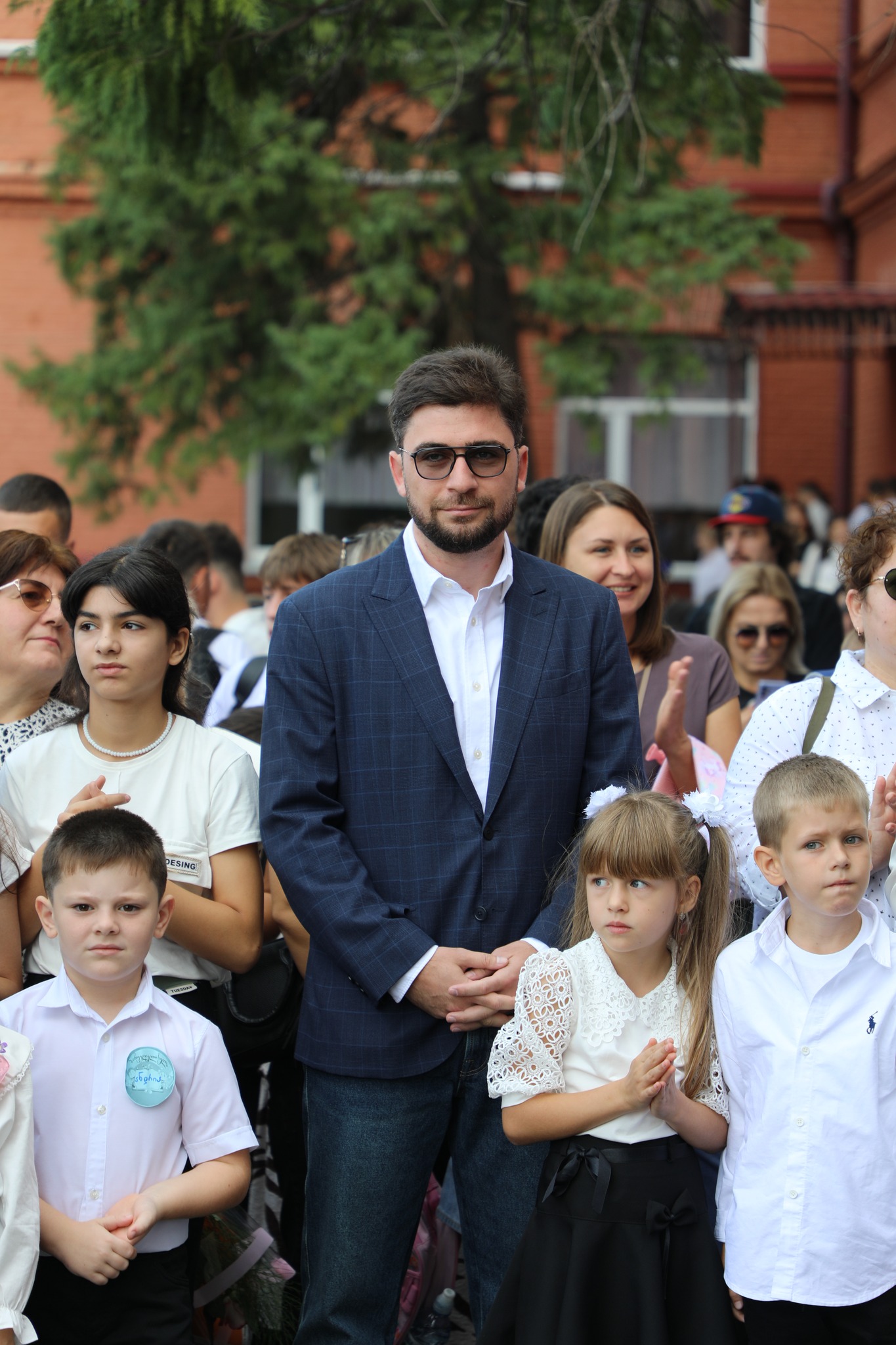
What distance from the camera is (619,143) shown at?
17.7ft

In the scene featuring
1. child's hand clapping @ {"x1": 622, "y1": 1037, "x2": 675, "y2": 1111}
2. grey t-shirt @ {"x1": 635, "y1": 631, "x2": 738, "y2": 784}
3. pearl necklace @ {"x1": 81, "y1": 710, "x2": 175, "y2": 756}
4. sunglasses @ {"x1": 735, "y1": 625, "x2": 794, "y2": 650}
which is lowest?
child's hand clapping @ {"x1": 622, "y1": 1037, "x2": 675, "y2": 1111}

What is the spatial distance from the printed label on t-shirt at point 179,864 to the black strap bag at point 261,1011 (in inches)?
12.9

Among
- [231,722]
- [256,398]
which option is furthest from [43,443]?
[231,722]

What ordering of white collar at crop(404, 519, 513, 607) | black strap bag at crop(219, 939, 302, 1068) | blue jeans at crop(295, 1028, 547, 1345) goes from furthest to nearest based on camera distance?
black strap bag at crop(219, 939, 302, 1068)
white collar at crop(404, 519, 513, 607)
blue jeans at crop(295, 1028, 547, 1345)

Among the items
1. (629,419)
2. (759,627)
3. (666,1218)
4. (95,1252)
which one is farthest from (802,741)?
(629,419)

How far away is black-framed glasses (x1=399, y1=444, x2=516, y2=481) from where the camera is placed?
2656 mm

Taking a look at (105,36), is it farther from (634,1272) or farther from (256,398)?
(256,398)

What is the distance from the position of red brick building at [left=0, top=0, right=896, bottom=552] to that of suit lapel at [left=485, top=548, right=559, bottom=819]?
342 inches

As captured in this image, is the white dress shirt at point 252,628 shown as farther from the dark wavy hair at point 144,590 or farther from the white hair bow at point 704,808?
the white hair bow at point 704,808

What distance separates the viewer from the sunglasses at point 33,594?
328 cm

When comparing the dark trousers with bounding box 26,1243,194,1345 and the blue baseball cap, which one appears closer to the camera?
the dark trousers with bounding box 26,1243,194,1345

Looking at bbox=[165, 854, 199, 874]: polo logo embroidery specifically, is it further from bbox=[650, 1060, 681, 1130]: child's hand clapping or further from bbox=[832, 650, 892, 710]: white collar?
bbox=[832, 650, 892, 710]: white collar

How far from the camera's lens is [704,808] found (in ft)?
8.94

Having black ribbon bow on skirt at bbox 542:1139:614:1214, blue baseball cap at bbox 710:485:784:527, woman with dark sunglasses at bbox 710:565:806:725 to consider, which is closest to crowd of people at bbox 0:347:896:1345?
black ribbon bow on skirt at bbox 542:1139:614:1214
